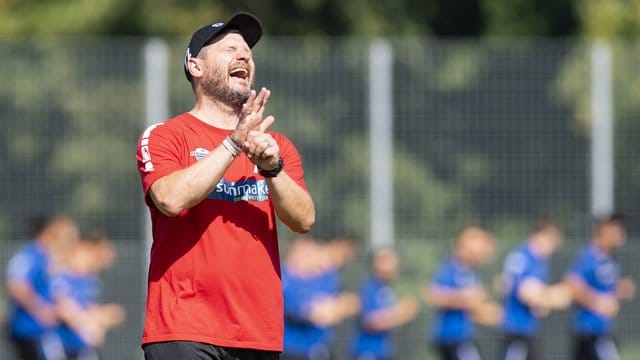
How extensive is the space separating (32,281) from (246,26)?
8.92m

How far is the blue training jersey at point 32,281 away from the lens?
46.1 feet

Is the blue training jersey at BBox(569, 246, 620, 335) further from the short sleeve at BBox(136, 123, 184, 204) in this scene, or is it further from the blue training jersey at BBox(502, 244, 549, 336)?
the short sleeve at BBox(136, 123, 184, 204)

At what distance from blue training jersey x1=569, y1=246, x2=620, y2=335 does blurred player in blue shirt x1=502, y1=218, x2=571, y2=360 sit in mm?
284

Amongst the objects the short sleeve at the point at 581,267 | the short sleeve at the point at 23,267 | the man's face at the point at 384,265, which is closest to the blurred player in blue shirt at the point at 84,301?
the short sleeve at the point at 23,267

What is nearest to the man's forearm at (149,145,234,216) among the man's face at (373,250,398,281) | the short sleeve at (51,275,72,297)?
the man's face at (373,250,398,281)

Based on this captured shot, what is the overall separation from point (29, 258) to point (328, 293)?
317 centimetres

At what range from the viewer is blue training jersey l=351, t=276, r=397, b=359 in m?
15.4

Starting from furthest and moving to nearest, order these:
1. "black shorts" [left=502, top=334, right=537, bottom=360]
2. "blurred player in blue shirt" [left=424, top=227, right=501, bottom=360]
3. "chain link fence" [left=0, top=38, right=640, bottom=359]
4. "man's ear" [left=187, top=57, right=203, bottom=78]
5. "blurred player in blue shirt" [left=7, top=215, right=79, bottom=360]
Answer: "chain link fence" [left=0, top=38, right=640, bottom=359], "blurred player in blue shirt" [left=424, top=227, right=501, bottom=360], "black shorts" [left=502, top=334, right=537, bottom=360], "blurred player in blue shirt" [left=7, top=215, right=79, bottom=360], "man's ear" [left=187, top=57, right=203, bottom=78]

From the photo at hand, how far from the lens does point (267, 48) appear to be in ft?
52.0

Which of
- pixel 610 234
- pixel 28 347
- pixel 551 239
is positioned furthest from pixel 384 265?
pixel 28 347

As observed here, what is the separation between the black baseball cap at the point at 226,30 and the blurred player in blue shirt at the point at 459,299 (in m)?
9.26

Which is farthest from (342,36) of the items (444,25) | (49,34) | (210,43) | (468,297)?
(210,43)

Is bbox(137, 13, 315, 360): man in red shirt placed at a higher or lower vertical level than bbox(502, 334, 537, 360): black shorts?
higher

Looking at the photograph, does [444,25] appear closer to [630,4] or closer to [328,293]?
[630,4]
